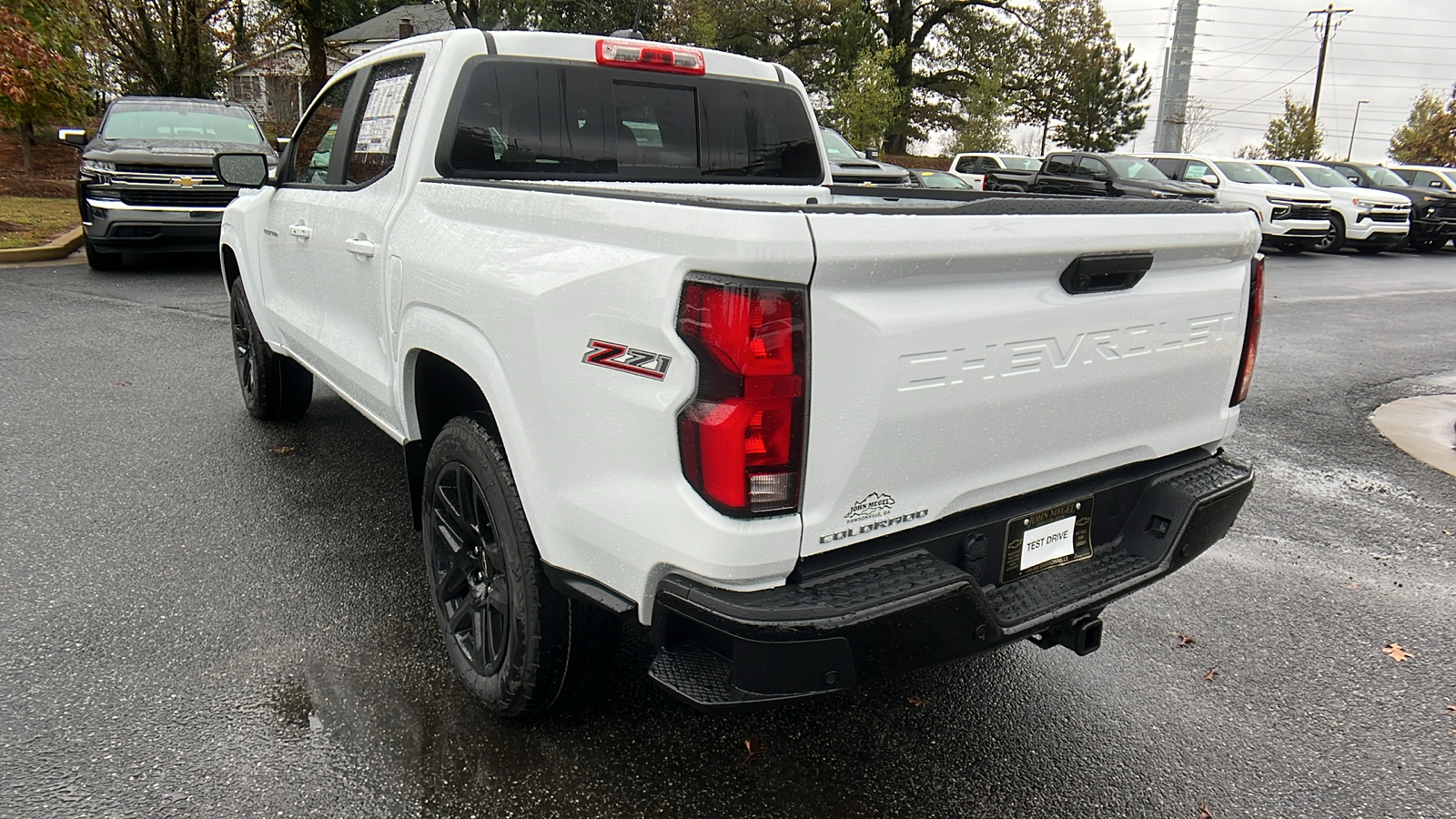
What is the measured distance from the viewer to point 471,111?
3.25 metres

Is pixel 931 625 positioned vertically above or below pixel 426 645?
above

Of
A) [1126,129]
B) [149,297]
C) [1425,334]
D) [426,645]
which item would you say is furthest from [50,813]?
[1126,129]

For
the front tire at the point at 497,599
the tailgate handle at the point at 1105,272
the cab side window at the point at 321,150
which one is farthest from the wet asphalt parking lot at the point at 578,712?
the cab side window at the point at 321,150

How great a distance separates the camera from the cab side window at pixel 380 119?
11.1 ft

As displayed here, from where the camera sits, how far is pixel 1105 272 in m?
2.32

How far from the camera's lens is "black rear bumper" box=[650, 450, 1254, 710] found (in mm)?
1944

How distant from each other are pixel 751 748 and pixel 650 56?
7.90ft

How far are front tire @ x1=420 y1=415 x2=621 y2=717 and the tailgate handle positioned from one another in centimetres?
142

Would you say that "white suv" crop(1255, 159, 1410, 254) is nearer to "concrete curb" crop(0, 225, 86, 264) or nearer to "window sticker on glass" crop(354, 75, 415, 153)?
"window sticker on glass" crop(354, 75, 415, 153)

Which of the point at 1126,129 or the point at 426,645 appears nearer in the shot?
the point at 426,645

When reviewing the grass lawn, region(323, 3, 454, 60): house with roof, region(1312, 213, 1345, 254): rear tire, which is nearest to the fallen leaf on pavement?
the grass lawn

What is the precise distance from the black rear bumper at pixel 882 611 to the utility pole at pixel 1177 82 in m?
51.2

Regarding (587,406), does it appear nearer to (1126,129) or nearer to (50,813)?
(50,813)

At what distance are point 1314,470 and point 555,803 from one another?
195 inches
